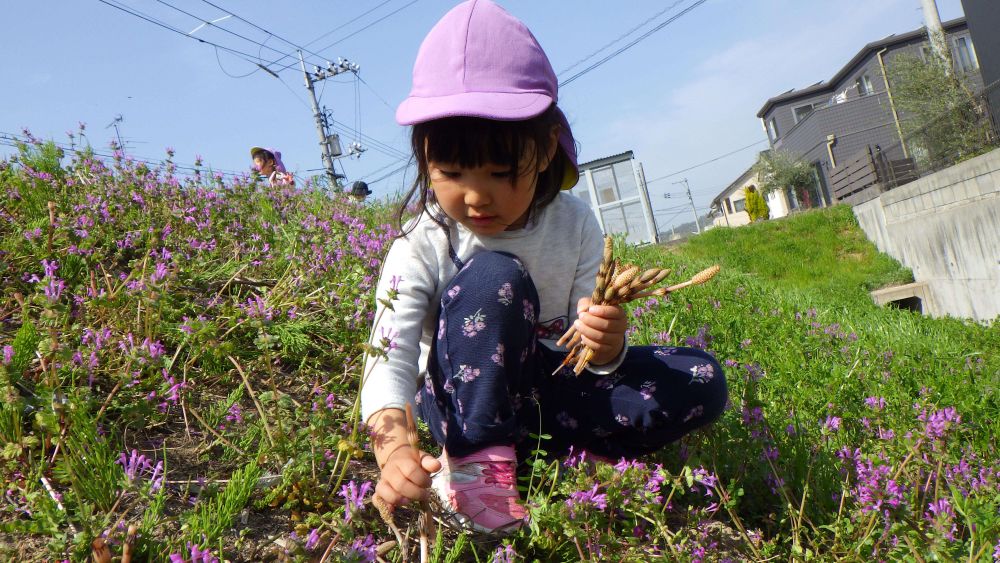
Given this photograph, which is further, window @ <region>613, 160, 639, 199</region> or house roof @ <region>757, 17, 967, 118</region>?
house roof @ <region>757, 17, 967, 118</region>

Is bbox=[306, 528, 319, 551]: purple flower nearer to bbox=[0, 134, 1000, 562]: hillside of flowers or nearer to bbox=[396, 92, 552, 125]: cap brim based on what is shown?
bbox=[0, 134, 1000, 562]: hillside of flowers

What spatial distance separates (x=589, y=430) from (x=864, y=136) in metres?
43.3

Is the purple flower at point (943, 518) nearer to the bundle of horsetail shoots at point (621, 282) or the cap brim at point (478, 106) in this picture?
the bundle of horsetail shoots at point (621, 282)

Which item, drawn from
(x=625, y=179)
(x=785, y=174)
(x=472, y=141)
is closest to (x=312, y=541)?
(x=472, y=141)

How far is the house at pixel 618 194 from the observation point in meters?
25.3

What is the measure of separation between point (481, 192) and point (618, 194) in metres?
24.1

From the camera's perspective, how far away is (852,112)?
1559 inches

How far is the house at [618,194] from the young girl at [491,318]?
23.4 metres

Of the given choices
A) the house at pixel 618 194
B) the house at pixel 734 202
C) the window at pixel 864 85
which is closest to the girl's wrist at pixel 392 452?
the house at pixel 618 194

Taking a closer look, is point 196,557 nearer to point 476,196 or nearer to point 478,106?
point 476,196

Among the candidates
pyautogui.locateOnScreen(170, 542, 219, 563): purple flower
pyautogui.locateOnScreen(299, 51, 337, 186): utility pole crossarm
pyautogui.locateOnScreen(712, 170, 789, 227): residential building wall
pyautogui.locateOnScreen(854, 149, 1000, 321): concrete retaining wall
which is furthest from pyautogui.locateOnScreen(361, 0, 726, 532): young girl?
pyautogui.locateOnScreen(712, 170, 789, 227): residential building wall

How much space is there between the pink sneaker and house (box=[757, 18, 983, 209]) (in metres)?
34.6

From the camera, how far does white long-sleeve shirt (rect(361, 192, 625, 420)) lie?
6.34 ft

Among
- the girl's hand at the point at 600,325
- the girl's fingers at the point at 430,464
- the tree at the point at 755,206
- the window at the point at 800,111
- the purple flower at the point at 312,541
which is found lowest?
the purple flower at the point at 312,541
